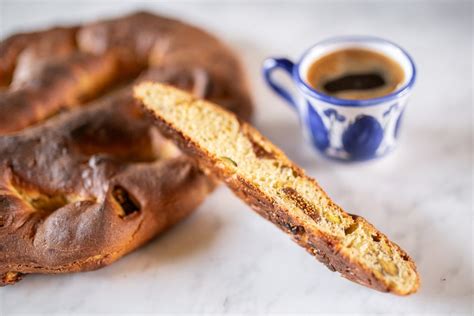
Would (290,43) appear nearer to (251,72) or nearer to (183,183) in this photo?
(251,72)

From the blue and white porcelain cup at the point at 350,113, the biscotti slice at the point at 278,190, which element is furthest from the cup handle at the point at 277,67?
the biscotti slice at the point at 278,190

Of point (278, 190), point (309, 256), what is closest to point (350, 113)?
point (278, 190)

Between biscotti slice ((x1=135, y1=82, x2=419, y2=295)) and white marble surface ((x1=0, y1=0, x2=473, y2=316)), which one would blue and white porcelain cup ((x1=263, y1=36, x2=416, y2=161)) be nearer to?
white marble surface ((x1=0, y1=0, x2=473, y2=316))

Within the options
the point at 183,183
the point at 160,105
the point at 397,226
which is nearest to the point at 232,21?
the point at 160,105

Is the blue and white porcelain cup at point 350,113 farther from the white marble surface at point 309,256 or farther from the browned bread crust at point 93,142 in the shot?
the browned bread crust at point 93,142

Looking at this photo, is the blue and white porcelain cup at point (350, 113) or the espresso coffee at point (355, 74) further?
the espresso coffee at point (355, 74)

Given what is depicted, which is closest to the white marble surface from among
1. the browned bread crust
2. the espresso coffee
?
the browned bread crust

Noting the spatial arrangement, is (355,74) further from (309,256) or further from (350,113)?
(309,256)

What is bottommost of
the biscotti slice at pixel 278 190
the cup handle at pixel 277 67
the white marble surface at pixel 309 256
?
the white marble surface at pixel 309 256
